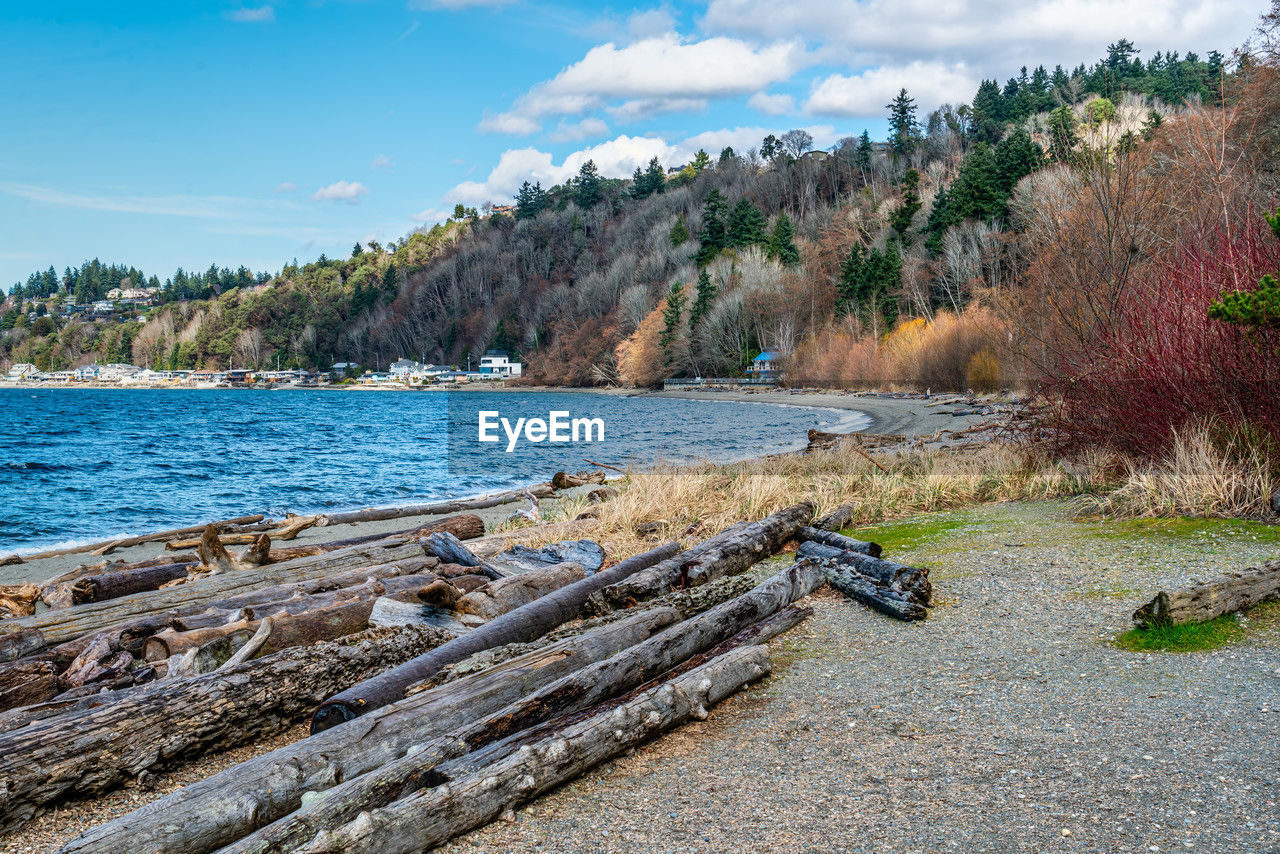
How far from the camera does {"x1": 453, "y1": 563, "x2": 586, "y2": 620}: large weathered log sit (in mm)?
6863

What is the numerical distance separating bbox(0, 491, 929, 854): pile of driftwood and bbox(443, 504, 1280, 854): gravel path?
23cm

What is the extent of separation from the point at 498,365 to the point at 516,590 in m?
139

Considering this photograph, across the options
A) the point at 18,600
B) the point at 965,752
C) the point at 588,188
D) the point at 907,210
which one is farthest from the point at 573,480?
the point at 588,188

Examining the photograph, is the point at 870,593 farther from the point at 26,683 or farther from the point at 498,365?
the point at 498,365

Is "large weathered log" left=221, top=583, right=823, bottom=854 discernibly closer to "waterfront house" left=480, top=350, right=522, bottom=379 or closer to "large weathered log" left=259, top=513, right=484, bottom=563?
"large weathered log" left=259, top=513, right=484, bottom=563

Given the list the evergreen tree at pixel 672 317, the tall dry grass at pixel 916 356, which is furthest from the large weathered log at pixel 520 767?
the evergreen tree at pixel 672 317

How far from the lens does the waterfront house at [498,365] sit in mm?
141750

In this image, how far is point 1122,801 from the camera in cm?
365

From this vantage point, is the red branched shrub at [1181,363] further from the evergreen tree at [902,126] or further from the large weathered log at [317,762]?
the evergreen tree at [902,126]

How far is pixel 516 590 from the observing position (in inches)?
286

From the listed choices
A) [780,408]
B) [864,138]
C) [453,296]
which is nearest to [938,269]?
[780,408]

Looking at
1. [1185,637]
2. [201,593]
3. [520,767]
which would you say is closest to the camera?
[520,767]

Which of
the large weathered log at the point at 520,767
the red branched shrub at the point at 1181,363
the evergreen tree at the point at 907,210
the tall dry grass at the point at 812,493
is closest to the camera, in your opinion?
the large weathered log at the point at 520,767

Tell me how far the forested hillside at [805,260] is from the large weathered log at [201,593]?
10.7 m
